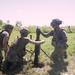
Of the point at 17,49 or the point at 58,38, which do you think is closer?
the point at 17,49

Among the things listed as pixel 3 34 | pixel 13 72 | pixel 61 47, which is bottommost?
pixel 13 72

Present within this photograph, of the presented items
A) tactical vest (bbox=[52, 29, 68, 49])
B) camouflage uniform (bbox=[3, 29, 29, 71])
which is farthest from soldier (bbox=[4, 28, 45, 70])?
tactical vest (bbox=[52, 29, 68, 49])

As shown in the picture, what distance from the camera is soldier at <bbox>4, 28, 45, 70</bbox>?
742 centimetres

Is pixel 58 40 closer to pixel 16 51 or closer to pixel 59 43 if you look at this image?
pixel 59 43

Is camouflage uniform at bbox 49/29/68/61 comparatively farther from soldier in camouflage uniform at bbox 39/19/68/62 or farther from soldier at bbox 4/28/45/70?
soldier at bbox 4/28/45/70

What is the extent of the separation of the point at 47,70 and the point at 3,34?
2.03 metres

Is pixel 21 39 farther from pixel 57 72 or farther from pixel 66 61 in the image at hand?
pixel 66 61

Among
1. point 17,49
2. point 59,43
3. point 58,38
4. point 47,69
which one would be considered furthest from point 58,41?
point 17,49

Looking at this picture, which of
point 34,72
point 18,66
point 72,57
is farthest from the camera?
point 72,57

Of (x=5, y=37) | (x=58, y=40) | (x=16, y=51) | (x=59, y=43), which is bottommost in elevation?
(x=16, y=51)

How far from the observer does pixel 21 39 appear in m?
7.43

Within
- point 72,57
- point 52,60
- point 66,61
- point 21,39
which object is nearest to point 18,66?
point 21,39

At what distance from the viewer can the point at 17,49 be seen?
7539 mm

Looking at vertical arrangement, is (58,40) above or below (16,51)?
above
